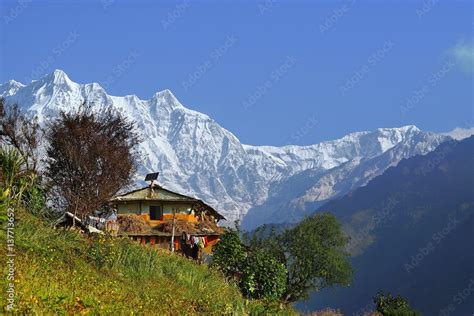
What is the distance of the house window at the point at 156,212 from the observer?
58094mm

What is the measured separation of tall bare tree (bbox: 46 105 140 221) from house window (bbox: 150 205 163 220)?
38.1 feet

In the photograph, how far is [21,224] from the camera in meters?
19.6

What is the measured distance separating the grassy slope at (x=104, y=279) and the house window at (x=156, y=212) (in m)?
32.8

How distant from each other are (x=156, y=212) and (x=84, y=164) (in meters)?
16.8

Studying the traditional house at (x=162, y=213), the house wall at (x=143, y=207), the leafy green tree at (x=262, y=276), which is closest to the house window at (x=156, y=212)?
the traditional house at (x=162, y=213)

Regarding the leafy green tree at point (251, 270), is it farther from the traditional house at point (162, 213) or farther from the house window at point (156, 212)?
the house window at point (156, 212)

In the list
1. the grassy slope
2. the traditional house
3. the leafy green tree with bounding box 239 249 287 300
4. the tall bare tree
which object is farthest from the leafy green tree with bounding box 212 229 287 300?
the traditional house

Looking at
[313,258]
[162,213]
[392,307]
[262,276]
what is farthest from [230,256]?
[313,258]

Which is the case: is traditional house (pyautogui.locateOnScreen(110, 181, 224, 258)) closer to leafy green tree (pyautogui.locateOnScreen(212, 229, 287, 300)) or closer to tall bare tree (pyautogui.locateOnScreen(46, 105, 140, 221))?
tall bare tree (pyautogui.locateOnScreen(46, 105, 140, 221))

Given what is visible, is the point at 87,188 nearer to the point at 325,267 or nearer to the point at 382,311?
the point at 382,311

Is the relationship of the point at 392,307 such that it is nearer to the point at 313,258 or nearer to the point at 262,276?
the point at 262,276

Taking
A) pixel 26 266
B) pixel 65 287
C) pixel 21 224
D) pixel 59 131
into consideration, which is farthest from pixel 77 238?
pixel 59 131

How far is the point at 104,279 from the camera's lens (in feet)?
54.4

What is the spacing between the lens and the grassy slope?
38.7 ft
